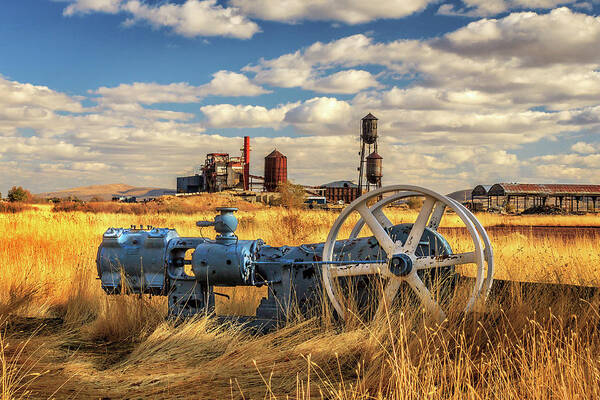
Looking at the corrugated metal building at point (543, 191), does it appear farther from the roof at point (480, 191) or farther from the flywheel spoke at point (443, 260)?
the flywheel spoke at point (443, 260)

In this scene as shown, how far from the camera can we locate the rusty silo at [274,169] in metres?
54.5

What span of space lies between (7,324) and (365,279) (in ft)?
12.5

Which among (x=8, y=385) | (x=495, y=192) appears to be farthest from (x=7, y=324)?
(x=495, y=192)

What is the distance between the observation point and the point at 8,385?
10.8ft

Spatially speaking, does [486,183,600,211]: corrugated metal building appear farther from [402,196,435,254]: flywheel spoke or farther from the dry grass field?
[402,196,435,254]: flywheel spoke

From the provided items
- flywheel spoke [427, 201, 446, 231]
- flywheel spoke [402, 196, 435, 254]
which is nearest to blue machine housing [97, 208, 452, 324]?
flywheel spoke [427, 201, 446, 231]

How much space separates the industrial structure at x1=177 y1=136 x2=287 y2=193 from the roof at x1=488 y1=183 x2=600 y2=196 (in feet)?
69.5

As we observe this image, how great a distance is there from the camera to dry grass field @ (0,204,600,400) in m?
3.03

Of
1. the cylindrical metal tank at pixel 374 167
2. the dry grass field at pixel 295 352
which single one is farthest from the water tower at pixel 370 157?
the dry grass field at pixel 295 352

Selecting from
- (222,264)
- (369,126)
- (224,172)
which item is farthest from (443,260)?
(224,172)

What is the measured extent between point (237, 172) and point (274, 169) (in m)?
3.79

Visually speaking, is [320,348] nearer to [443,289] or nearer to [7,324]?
[443,289]

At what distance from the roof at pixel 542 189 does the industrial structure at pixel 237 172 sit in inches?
833

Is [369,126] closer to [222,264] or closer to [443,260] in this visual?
[222,264]
